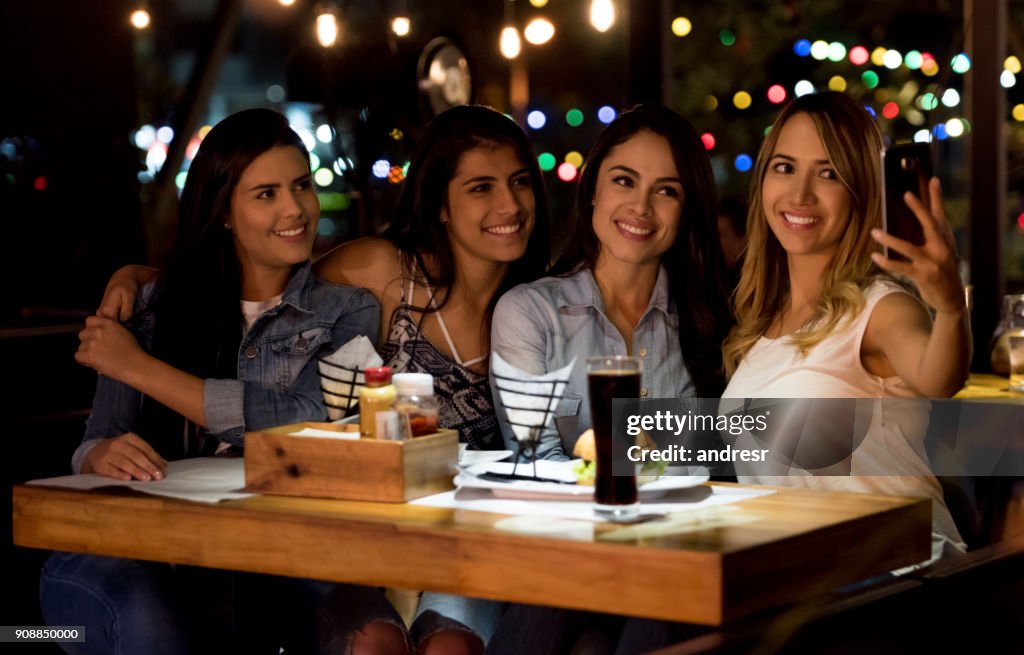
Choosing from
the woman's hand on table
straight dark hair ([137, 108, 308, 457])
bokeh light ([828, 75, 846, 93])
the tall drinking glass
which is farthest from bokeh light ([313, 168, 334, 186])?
the tall drinking glass

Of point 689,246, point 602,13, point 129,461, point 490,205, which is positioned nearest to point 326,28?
point 602,13

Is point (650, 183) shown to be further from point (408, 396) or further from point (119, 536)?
point (119, 536)

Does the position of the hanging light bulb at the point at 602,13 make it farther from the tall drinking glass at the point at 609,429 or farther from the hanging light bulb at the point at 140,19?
the tall drinking glass at the point at 609,429

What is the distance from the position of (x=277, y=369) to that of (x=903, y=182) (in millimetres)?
1368

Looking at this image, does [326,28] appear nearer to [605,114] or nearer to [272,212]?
[605,114]

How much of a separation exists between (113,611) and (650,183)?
1454 mm

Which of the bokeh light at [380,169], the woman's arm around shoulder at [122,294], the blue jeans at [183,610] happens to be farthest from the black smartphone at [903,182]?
the bokeh light at [380,169]

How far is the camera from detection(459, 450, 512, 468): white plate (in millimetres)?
2287

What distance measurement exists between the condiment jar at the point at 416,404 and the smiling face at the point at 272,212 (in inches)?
31.0

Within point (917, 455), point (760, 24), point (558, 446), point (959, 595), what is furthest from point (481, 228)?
point (760, 24)

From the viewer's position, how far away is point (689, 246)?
2971 millimetres

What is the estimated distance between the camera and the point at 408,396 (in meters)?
2.17

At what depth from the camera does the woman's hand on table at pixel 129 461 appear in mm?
2283

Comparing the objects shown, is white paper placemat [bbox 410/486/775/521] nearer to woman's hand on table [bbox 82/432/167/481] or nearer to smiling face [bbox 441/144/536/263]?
woman's hand on table [bbox 82/432/167/481]
